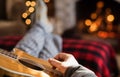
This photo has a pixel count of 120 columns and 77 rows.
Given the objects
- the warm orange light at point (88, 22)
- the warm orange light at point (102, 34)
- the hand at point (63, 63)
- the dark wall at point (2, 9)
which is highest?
the hand at point (63, 63)

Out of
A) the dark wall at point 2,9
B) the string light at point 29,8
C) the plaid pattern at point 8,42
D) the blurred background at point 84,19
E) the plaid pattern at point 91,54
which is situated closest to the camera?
the string light at point 29,8

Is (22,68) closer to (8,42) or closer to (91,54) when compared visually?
(91,54)

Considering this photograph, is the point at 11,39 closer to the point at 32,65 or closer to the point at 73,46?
the point at 73,46

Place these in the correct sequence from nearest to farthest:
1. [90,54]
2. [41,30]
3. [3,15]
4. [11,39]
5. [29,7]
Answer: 1. [29,7]
2. [41,30]
3. [90,54]
4. [11,39]
5. [3,15]

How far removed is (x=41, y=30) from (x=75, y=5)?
1.96 m

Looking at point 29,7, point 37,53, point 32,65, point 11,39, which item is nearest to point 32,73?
point 32,65

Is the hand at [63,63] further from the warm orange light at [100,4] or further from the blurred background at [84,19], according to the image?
the warm orange light at [100,4]

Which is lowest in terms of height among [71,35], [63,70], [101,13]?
[71,35]

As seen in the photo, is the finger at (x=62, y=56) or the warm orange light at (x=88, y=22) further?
the warm orange light at (x=88, y=22)

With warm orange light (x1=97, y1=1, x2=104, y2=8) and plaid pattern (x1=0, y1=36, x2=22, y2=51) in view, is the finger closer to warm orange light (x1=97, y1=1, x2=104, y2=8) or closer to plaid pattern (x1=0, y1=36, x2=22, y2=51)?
plaid pattern (x1=0, y1=36, x2=22, y2=51)

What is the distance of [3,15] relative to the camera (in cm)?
319

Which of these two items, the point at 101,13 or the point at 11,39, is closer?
the point at 11,39

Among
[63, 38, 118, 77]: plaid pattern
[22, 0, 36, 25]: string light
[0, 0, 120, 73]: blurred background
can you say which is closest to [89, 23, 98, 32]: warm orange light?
[0, 0, 120, 73]: blurred background

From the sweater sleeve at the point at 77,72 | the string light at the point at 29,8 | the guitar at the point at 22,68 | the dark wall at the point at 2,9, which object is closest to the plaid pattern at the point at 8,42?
the string light at the point at 29,8
